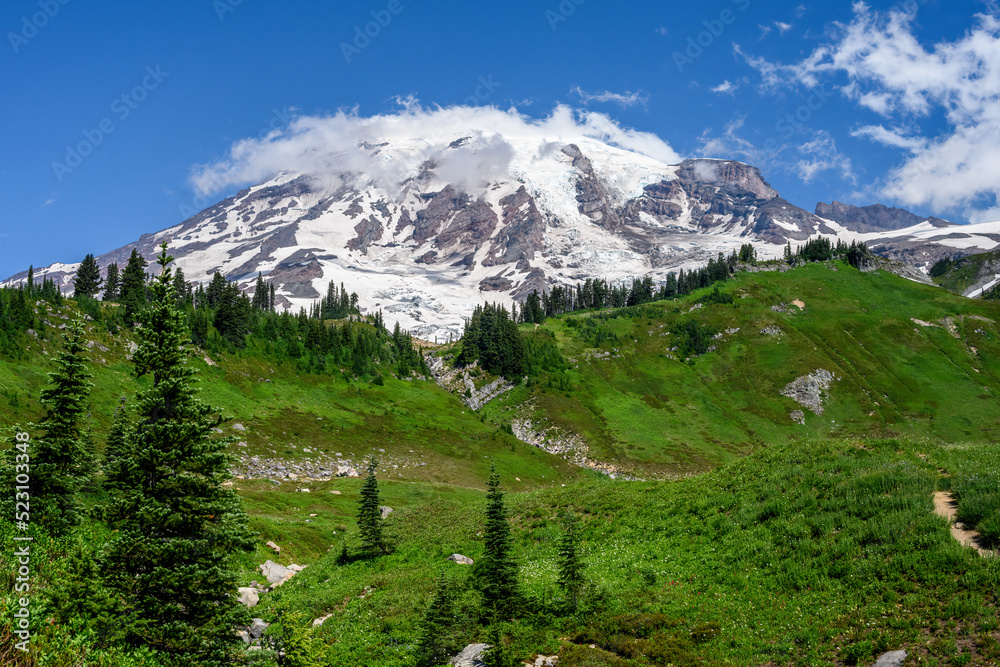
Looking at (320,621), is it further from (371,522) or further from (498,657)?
(498,657)

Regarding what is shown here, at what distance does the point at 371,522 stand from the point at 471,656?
1462 cm

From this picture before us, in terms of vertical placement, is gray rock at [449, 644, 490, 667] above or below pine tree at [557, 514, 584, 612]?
below

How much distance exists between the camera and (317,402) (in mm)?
92812

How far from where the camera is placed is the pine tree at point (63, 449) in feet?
55.0

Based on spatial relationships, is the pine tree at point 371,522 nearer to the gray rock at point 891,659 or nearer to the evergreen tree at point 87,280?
the gray rock at point 891,659

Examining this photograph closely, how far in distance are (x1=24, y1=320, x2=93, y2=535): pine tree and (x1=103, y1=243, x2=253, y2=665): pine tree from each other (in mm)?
3154

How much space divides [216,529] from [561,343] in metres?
142

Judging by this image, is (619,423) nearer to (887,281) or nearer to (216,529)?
(216,529)

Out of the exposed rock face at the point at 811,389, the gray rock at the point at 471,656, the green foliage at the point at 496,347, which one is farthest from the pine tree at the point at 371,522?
the exposed rock face at the point at 811,389

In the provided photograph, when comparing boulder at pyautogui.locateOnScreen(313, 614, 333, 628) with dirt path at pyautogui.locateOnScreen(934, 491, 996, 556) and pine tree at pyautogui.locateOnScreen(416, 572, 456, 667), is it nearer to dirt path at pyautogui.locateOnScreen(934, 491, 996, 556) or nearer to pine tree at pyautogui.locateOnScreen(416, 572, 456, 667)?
pine tree at pyautogui.locateOnScreen(416, 572, 456, 667)

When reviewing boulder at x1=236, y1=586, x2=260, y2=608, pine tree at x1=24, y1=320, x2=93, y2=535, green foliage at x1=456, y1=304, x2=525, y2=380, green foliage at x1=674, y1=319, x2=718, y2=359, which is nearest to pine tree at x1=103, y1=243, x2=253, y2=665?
pine tree at x1=24, y1=320, x2=93, y2=535

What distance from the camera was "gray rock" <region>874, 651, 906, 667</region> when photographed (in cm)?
1247

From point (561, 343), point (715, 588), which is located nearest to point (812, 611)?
point (715, 588)

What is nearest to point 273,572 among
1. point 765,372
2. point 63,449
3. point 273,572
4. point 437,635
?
point 273,572
